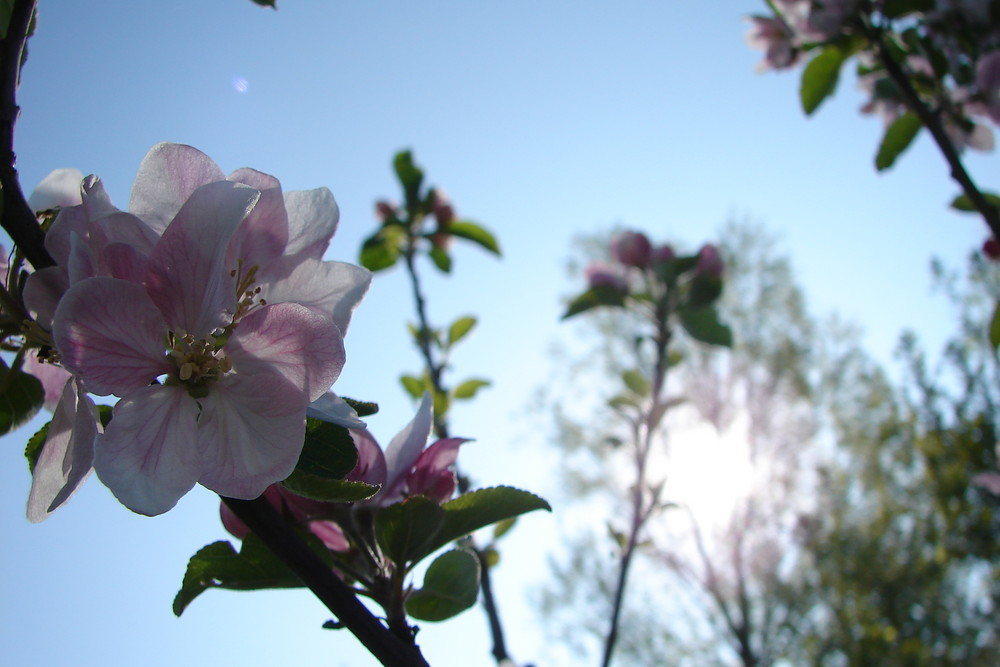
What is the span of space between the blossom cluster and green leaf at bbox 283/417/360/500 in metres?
0.03

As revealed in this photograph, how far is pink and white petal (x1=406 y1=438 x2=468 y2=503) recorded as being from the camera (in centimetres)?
72

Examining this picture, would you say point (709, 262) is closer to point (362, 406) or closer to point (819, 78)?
point (819, 78)

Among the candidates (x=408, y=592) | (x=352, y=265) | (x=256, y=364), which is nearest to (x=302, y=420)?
(x=256, y=364)

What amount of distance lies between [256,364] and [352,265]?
0.44 ft

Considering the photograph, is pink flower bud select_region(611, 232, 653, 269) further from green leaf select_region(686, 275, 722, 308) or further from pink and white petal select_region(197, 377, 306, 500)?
pink and white petal select_region(197, 377, 306, 500)

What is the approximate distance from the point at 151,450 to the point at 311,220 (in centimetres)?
25

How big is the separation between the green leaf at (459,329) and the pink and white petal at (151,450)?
1.91 meters

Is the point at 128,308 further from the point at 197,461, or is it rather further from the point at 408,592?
the point at 408,592

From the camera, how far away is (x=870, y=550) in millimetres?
10805

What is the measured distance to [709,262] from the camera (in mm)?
2006

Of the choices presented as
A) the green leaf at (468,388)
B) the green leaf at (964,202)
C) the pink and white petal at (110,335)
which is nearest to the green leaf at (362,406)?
the pink and white petal at (110,335)

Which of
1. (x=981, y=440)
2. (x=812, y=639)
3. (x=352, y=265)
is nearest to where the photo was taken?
(x=352, y=265)

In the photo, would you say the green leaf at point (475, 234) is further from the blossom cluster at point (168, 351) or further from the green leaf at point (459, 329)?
the blossom cluster at point (168, 351)

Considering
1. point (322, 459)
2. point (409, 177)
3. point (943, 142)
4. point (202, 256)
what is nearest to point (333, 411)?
point (322, 459)
